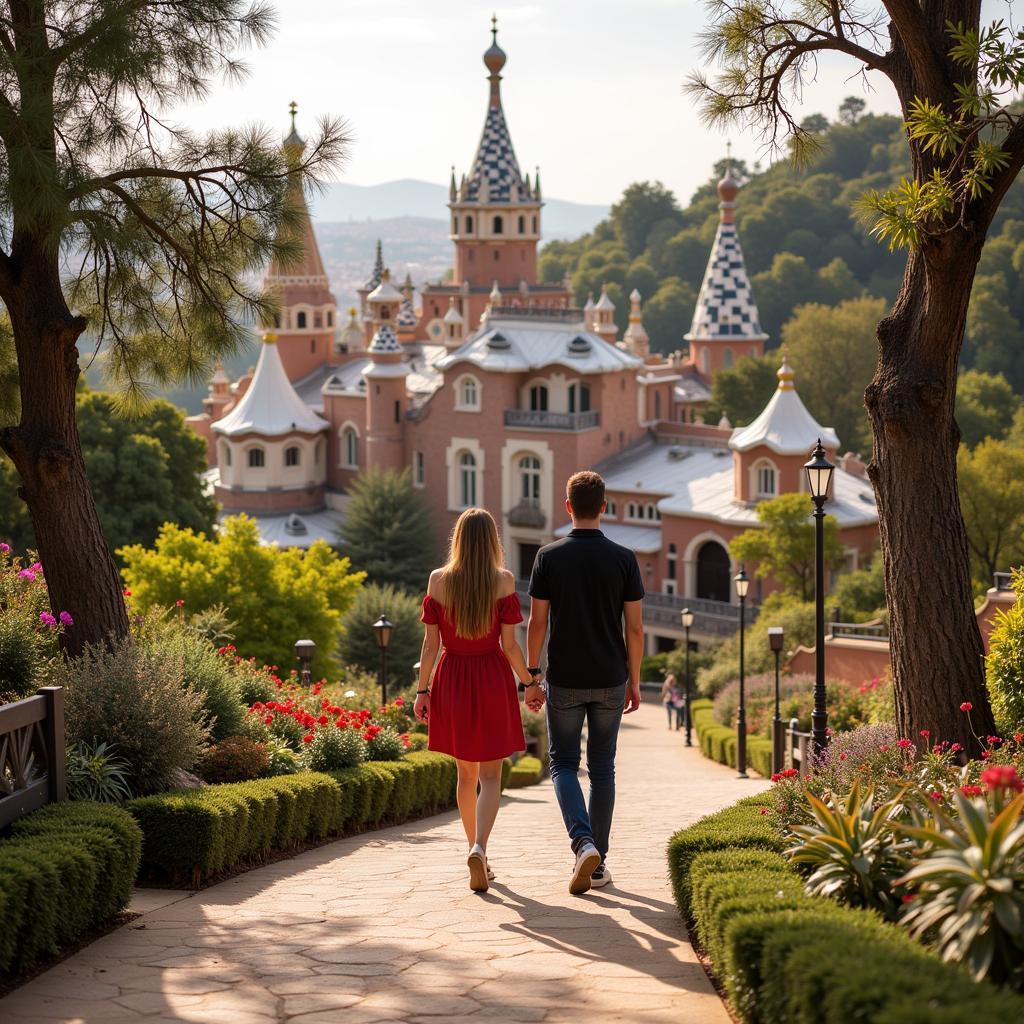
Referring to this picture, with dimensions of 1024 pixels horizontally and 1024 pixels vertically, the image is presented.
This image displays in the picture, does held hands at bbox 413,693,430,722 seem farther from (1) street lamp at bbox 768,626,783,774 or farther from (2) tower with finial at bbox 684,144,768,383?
(2) tower with finial at bbox 684,144,768,383

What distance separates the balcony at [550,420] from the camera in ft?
148

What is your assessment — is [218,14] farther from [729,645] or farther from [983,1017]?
[729,645]

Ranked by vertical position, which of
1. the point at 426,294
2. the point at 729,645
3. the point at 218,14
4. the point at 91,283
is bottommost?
the point at 729,645

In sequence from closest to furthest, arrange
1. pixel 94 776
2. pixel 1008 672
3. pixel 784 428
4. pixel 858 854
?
pixel 858 854
pixel 94 776
pixel 1008 672
pixel 784 428

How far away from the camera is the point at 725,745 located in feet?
76.0

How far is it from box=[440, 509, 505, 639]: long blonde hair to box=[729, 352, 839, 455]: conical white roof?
109 ft

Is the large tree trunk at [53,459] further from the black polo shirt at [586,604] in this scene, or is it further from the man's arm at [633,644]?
the man's arm at [633,644]

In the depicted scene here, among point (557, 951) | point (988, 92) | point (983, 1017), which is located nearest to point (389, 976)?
point (557, 951)

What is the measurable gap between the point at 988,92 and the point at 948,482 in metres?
1.86

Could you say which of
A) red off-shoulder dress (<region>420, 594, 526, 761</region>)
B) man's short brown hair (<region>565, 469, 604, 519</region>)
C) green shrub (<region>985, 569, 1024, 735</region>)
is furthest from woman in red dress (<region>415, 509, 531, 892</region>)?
green shrub (<region>985, 569, 1024, 735</region>)

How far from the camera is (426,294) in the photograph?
60.8 metres

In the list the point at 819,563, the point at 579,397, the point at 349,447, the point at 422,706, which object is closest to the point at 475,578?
the point at 422,706

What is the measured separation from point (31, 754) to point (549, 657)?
2.14m

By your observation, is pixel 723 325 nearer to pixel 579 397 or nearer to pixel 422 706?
pixel 579 397
